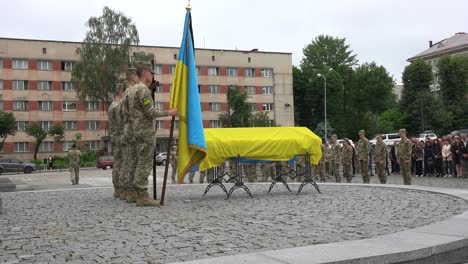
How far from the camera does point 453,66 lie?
6994 cm

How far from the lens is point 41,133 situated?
58.9 meters

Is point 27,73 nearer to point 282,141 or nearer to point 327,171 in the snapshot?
point 327,171

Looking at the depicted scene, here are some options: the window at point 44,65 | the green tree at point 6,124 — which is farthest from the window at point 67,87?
the green tree at point 6,124

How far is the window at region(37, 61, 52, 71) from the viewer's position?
63.8 m

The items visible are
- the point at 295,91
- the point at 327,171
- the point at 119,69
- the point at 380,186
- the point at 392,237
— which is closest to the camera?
the point at 392,237

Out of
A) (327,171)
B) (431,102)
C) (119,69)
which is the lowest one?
(327,171)

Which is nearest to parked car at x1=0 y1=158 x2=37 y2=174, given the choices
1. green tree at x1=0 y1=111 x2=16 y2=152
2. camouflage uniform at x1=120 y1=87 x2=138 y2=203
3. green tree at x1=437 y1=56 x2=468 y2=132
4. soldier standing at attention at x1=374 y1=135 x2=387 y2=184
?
green tree at x1=0 y1=111 x2=16 y2=152

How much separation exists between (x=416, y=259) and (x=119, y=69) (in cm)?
5528

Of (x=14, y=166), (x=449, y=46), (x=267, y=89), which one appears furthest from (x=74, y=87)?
(x=449, y=46)

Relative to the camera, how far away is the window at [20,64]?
6224 cm

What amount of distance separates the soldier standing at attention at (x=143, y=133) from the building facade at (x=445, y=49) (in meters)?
86.0

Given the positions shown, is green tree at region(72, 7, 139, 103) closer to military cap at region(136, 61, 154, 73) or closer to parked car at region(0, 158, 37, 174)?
parked car at region(0, 158, 37, 174)

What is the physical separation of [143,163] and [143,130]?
0.70 metres

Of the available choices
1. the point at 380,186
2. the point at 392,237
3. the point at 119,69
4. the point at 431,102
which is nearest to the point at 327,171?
the point at 380,186
